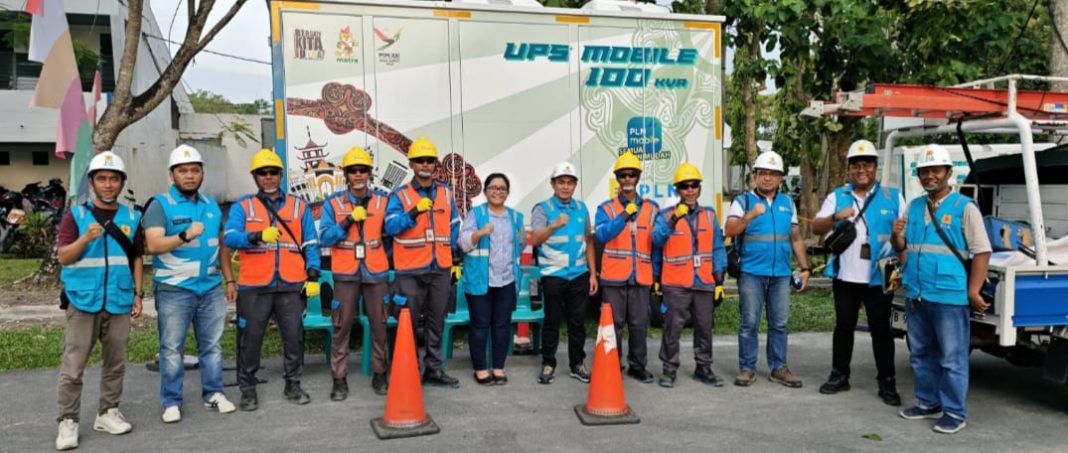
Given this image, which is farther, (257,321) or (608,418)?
(257,321)

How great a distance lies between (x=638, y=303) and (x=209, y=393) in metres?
3.16

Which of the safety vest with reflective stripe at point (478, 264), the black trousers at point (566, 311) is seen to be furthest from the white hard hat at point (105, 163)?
the black trousers at point (566, 311)

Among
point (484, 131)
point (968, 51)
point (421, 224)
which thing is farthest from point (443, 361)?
point (968, 51)

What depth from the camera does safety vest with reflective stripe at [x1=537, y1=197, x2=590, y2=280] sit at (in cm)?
611

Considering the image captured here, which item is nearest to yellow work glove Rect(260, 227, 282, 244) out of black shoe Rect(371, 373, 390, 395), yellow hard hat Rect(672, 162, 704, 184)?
black shoe Rect(371, 373, 390, 395)

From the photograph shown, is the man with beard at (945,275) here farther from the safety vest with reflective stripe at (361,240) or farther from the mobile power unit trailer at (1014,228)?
the safety vest with reflective stripe at (361,240)

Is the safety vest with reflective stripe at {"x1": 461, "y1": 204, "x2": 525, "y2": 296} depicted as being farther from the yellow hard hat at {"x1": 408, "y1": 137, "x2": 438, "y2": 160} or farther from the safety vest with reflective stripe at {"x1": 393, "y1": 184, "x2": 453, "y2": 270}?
the yellow hard hat at {"x1": 408, "y1": 137, "x2": 438, "y2": 160}

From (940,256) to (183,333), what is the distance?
4905 millimetres

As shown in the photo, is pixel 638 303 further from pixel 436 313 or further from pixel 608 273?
pixel 436 313

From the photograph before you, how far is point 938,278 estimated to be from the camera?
16.6ft

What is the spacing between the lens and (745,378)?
20.4 ft

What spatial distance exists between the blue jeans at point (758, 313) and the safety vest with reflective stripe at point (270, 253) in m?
3.29

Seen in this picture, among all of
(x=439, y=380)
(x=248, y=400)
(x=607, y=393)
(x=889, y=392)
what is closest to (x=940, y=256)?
(x=889, y=392)

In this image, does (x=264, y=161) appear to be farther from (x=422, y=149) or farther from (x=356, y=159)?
(x=422, y=149)
